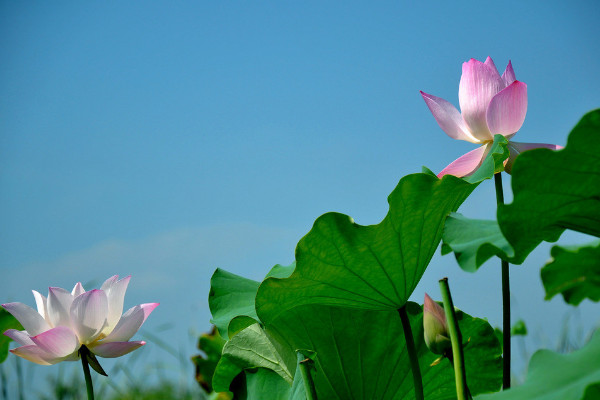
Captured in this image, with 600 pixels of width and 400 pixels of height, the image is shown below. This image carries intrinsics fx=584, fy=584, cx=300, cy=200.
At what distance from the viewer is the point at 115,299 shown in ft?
4.79

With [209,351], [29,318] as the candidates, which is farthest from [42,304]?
[209,351]

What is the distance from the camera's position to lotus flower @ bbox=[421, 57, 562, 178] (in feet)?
3.95

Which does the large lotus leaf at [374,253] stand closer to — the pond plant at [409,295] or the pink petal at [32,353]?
the pond plant at [409,295]

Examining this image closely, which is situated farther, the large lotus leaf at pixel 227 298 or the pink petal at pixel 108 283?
the pink petal at pixel 108 283

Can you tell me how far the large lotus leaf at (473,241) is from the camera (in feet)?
2.79

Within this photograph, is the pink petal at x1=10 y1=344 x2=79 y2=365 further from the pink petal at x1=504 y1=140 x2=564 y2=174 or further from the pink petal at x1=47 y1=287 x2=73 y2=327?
the pink petal at x1=504 y1=140 x2=564 y2=174

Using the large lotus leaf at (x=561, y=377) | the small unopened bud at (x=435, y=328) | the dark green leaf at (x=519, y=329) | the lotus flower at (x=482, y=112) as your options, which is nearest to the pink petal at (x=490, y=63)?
the lotus flower at (x=482, y=112)

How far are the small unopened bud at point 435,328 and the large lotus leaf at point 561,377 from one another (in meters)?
0.21

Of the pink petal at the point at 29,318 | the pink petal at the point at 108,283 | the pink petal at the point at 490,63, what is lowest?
the pink petal at the point at 29,318

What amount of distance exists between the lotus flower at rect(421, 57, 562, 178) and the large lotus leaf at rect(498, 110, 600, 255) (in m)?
0.36

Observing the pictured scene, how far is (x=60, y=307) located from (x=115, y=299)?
5.1 inches

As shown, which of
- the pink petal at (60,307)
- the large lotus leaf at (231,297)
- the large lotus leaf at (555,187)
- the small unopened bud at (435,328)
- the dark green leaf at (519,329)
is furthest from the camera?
the dark green leaf at (519,329)

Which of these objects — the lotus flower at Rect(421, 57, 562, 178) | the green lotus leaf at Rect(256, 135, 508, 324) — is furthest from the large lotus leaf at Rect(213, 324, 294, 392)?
the lotus flower at Rect(421, 57, 562, 178)

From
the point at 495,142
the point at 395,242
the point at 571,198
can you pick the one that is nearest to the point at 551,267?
the point at 571,198
